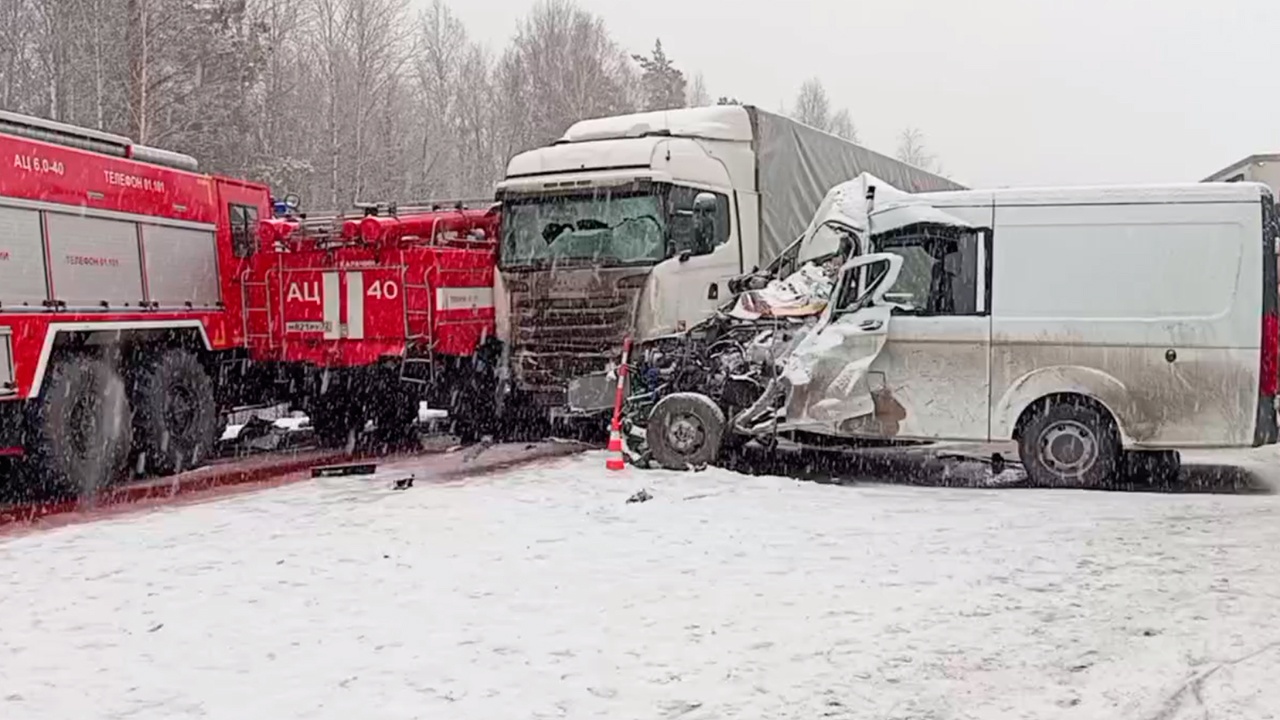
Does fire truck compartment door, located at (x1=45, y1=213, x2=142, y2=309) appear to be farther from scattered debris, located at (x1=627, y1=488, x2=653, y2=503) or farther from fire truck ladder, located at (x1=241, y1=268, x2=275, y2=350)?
scattered debris, located at (x1=627, y1=488, x2=653, y2=503)

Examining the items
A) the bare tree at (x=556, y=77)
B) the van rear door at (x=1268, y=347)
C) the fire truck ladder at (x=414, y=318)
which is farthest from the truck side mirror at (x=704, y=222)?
the bare tree at (x=556, y=77)

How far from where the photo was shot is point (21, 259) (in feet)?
32.7

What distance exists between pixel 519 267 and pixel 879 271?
14.1 ft

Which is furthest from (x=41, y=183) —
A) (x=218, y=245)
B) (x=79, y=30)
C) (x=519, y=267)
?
(x=79, y=30)

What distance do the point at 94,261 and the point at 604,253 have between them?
16.5 ft

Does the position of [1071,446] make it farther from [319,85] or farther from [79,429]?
[319,85]

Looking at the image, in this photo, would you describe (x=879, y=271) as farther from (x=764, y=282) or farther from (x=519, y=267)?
(x=519, y=267)

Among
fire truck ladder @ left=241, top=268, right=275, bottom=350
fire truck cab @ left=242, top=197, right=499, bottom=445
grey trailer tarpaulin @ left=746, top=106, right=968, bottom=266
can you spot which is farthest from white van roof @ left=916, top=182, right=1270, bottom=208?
fire truck ladder @ left=241, top=268, right=275, bottom=350

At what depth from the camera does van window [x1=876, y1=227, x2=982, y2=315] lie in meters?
9.77

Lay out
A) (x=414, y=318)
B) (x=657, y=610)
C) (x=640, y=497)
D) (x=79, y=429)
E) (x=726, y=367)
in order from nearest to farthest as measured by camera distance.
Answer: (x=657, y=610) < (x=640, y=497) < (x=726, y=367) < (x=79, y=429) < (x=414, y=318)

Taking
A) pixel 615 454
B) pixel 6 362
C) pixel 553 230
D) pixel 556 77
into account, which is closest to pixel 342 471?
pixel 615 454

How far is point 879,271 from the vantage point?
10.0 meters

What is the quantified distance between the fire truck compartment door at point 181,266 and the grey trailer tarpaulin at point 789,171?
641cm

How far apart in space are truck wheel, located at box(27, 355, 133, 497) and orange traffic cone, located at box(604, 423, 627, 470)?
4.88m
